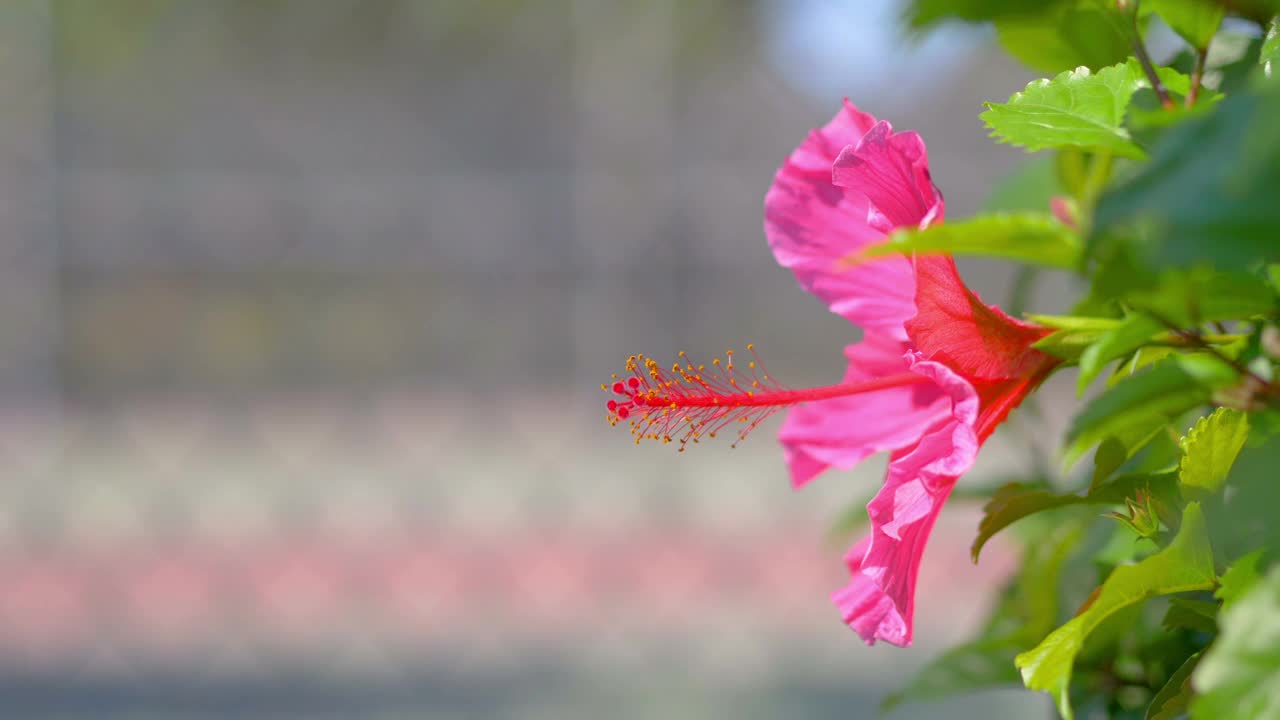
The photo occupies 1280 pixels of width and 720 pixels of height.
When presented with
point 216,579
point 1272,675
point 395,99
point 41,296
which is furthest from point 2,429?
point 1272,675

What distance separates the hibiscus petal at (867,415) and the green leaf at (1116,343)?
12 cm

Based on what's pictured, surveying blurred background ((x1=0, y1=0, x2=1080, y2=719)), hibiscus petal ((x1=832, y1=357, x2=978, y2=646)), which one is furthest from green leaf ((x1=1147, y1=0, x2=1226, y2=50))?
blurred background ((x1=0, y1=0, x2=1080, y2=719))

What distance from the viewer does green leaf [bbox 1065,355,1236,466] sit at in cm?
27

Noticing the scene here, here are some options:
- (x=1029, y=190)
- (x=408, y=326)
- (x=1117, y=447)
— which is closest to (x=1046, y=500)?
(x=1117, y=447)

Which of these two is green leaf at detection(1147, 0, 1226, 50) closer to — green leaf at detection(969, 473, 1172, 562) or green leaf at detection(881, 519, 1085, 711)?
green leaf at detection(969, 473, 1172, 562)

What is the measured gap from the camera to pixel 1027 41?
37 cm

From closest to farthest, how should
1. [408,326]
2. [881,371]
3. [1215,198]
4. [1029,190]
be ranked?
1. [1215,198]
2. [881,371]
3. [1029,190]
4. [408,326]

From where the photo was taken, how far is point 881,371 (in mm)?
412

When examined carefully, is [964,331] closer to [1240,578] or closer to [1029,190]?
[1240,578]

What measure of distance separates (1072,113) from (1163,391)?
0.08 m

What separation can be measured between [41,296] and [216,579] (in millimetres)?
1306

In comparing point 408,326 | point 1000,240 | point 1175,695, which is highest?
point 408,326

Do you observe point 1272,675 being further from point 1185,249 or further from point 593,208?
point 593,208

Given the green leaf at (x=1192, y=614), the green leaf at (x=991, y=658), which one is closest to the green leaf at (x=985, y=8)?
the green leaf at (x=1192, y=614)
